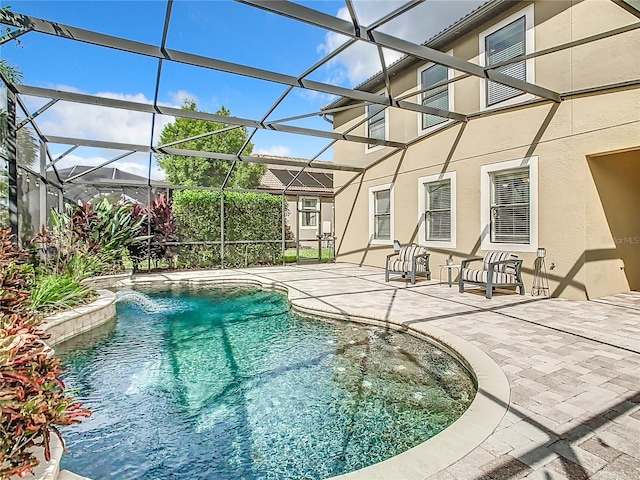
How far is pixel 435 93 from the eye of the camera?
32.1 ft

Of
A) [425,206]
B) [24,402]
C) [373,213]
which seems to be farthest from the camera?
[373,213]

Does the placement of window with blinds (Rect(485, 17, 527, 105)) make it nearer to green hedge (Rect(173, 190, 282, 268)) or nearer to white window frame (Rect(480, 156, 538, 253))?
white window frame (Rect(480, 156, 538, 253))

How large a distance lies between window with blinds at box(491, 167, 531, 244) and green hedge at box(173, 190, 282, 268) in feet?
27.1

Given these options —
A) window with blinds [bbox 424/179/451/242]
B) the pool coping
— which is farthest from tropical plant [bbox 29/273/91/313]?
window with blinds [bbox 424/179/451/242]

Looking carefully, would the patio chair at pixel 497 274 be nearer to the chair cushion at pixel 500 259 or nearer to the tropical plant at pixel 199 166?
the chair cushion at pixel 500 259

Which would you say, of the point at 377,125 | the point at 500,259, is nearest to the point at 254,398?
the point at 500,259

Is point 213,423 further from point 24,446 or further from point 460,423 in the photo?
point 460,423

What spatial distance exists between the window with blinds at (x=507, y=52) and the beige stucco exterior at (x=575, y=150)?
275 mm

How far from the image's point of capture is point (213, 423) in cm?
315

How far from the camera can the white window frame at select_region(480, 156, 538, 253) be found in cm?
739

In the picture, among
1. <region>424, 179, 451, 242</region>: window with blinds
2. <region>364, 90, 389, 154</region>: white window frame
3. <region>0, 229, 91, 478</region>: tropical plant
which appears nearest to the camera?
<region>0, 229, 91, 478</region>: tropical plant

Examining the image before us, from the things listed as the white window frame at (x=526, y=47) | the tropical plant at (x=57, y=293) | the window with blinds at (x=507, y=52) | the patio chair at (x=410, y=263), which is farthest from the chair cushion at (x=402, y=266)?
the tropical plant at (x=57, y=293)

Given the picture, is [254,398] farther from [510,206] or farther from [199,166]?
[199,166]

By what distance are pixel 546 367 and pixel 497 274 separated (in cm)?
383
